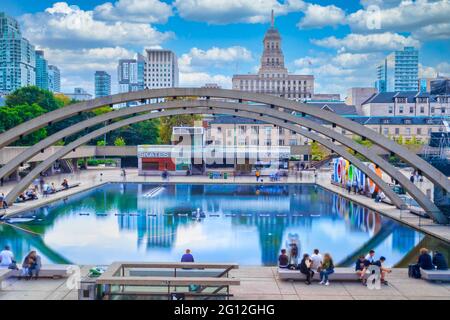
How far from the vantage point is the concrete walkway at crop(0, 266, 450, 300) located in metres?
14.5

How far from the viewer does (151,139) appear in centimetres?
9688

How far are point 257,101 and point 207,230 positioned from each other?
7879mm

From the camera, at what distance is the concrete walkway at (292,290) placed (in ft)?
47.5

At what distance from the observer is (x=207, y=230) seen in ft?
94.8

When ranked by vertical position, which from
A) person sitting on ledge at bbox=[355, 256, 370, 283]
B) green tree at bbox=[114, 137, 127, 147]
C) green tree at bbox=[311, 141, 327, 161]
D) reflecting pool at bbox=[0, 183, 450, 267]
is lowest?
reflecting pool at bbox=[0, 183, 450, 267]

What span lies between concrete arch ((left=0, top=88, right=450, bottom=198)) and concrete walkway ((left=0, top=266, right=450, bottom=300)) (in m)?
10.7

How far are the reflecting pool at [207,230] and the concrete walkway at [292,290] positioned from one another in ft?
14.8

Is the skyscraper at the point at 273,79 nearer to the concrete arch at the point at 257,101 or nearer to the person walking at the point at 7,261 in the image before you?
the concrete arch at the point at 257,101

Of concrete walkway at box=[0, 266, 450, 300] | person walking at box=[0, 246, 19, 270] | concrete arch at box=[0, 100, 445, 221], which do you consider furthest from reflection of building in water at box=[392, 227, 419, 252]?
person walking at box=[0, 246, 19, 270]

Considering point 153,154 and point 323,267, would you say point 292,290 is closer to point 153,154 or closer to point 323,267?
point 323,267

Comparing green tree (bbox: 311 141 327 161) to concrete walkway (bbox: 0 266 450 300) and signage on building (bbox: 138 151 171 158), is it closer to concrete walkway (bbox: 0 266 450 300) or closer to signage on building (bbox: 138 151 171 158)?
signage on building (bbox: 138 151 171 158)

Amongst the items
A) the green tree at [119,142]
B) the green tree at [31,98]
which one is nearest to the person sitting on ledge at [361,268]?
the green tree at [119,142]
